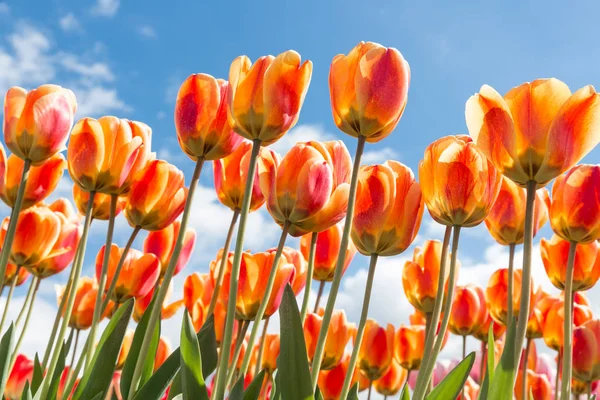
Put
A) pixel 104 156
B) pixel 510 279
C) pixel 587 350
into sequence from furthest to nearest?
pixel 587 350 → pixel 104 156 → pixel 510 279

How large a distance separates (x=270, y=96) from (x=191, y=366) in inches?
21.3

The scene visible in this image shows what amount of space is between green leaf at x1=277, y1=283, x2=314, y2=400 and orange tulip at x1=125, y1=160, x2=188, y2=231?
80cm

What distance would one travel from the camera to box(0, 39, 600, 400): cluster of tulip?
117cm

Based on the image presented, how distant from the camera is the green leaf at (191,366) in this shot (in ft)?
3.63

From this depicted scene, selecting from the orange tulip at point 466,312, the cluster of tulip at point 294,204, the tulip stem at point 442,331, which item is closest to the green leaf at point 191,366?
the cluster of tulip at point 294,204

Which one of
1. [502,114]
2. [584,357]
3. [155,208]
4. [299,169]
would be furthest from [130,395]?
[584,357]

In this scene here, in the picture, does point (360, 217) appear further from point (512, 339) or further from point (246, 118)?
point (512, 339)

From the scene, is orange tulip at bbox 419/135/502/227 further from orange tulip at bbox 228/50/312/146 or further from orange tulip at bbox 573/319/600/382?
orange tulip at bbox 573/319/600/382

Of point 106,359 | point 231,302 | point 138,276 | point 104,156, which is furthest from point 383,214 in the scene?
point 138,276

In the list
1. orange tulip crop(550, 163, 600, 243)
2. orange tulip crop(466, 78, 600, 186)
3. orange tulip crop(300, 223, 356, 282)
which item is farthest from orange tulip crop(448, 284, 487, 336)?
orange tulip crop(466, 78, 600, 186)

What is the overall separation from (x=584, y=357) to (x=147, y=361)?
1.56 m

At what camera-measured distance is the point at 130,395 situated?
3.94 ft

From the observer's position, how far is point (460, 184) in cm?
129

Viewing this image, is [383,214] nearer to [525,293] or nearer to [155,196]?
[525,293]
